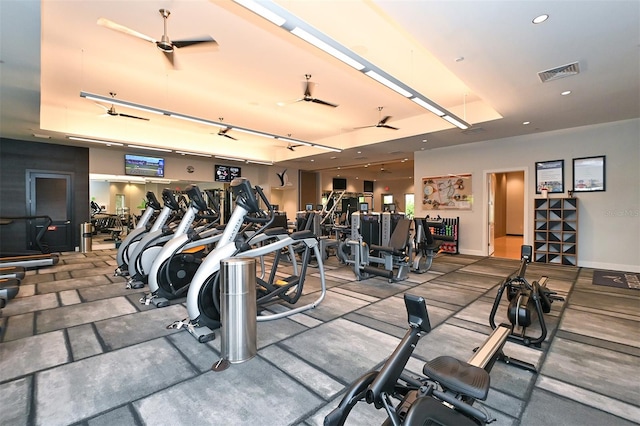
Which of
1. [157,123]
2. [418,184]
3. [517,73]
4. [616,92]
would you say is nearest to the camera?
[517,73]

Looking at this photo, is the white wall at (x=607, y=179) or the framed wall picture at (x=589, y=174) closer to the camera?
the white wall at (x=607, y=179)

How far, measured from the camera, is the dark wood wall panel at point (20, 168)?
304 inches

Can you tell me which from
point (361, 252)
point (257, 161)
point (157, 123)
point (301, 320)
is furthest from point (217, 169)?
point (301, 320)

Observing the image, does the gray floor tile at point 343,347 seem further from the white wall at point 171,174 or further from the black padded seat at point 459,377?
the white wall at point 171,174

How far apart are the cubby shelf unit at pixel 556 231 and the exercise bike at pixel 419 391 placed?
23.6 ft

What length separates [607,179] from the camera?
6.24 m

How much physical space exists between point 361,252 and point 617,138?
19.4 feet

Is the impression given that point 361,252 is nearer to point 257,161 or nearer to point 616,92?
point 616,92

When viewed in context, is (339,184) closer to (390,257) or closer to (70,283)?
(390,257)

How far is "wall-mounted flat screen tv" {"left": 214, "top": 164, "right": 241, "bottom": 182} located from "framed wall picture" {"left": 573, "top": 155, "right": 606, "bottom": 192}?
10.4m

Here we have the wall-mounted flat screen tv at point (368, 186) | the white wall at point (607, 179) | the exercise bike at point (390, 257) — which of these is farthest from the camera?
the wall-mounted flat screen tv at point (368, 186)

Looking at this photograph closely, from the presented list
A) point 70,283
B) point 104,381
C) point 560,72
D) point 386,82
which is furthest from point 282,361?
point 560,72

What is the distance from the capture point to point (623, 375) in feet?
7.54

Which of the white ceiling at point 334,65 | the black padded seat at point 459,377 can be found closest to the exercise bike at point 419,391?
the black padded seat at point 459,377
